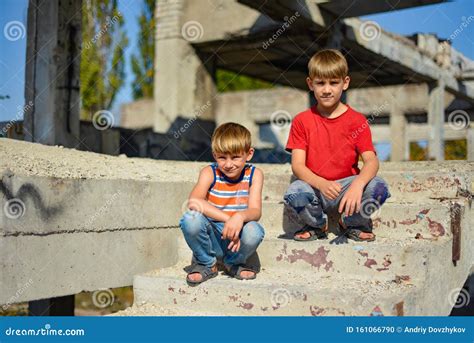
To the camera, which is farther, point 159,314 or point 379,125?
point 379,125

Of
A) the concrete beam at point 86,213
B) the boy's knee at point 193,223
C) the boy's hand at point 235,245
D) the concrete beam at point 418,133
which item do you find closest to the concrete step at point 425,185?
the concrete beam at point 86,213

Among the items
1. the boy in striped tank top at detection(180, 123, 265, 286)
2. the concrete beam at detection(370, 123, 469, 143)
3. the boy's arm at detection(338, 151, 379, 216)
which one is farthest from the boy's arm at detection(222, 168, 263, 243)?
the concrete beam at detection(370, 123, 469, 143)

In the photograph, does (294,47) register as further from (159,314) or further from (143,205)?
(159,314)

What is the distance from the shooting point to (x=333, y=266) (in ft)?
10.1

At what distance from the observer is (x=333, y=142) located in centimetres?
331

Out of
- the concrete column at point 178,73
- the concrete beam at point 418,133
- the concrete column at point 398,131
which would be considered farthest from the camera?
the concrete beam at point 418,133

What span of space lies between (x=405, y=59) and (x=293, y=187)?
358 inches

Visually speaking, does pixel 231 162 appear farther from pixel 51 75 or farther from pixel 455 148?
pixel 455 148

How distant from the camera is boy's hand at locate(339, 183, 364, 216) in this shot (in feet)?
9.75

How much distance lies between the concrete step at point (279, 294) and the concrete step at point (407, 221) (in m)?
0.51

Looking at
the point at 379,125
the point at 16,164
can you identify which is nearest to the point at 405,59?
the point at 379,125

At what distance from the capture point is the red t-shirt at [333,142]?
328 cm

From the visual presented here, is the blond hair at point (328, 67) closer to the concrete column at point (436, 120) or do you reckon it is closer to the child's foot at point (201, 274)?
the child's foot at point (201, 274)

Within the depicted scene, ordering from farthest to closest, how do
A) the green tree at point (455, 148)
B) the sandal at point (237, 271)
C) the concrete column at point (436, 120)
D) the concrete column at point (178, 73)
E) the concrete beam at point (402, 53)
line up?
the green tree at point (455, 148) < the concrete column at point (436, 120) < the concrete column at point (178, 73) < the concrete beam at point (402, 53) < the sandal at point (237, 271)
